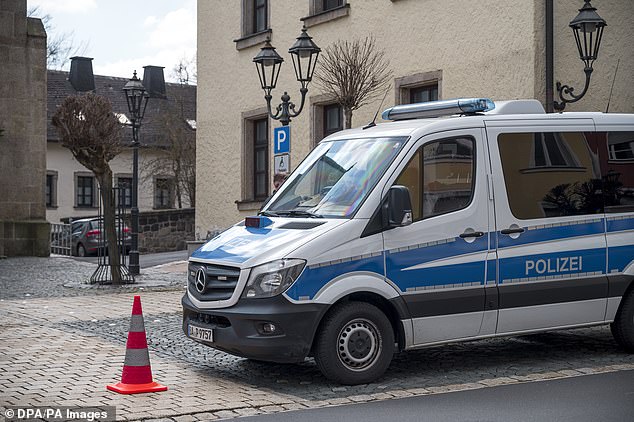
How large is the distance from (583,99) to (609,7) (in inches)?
60.4

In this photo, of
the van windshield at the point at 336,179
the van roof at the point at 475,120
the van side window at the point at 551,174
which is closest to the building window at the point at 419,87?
the van roof at the point at 475,120

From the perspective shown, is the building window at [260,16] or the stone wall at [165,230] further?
the stone wall at [165,230]

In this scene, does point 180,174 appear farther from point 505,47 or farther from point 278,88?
point 505,47

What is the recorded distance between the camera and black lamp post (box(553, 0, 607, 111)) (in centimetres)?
1445

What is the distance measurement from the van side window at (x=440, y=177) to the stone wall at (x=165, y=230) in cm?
2850

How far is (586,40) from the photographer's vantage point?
49.8ft

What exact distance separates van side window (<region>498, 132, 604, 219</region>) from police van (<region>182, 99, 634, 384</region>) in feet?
0.04

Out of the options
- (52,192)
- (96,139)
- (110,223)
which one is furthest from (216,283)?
(52,192)

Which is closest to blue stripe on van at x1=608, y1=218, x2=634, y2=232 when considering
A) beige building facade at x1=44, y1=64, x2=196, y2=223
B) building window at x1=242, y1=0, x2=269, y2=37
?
building window at x1=242, y1=0, x2=269, y2=37

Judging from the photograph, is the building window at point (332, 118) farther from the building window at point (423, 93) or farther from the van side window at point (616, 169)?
the van side window at point (616, 169)

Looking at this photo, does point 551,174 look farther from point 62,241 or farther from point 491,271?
point 62,241

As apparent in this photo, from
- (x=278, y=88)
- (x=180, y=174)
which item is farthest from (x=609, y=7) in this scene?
(x=180, y=174)

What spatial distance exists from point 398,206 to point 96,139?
12608 millimetres

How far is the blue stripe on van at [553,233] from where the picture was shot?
9531mm
